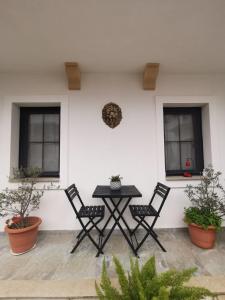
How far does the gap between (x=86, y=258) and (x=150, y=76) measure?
2674 mm

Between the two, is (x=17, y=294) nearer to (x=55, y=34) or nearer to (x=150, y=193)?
→ (x=150, y=193)

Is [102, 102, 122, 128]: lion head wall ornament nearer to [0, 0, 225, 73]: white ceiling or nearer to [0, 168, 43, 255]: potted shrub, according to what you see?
[0, 0, 225, 73]: white ceiling

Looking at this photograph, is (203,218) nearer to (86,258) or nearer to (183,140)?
(183,140)

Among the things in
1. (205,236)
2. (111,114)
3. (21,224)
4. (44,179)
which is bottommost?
(205,236)

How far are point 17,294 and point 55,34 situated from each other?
2653 mm

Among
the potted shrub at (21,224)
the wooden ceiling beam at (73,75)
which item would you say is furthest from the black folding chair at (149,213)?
the wooden ceiling beam at (73,75)

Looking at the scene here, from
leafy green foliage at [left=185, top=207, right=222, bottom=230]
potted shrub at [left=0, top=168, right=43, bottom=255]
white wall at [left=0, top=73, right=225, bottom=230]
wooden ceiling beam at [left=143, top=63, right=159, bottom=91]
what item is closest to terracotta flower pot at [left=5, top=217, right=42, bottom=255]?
potted shrub at [left=0, top=168, right=43, bottom=255]

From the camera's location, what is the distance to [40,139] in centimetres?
282

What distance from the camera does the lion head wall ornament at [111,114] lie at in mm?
2604

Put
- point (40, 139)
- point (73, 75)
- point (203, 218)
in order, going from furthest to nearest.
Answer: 1. point (40, 139)
2. point (73, 75)
3. point (203, 218)

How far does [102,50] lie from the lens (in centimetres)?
216

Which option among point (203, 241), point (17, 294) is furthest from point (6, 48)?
point (203, 241)


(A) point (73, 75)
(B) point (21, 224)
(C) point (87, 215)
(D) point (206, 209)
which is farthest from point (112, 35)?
(B) point (21, 224)

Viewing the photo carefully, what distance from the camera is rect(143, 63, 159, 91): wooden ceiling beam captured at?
2436 mm
